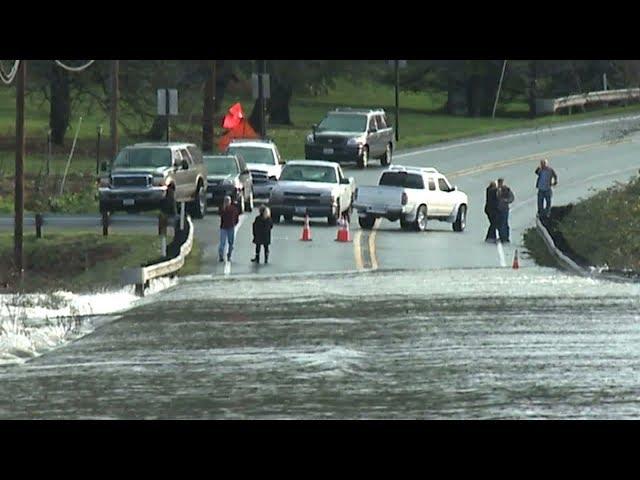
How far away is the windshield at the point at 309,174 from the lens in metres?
52.8

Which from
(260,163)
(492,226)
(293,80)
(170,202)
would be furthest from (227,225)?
(293,80)

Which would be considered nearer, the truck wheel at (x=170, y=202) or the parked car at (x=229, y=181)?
the truck wheel at (x=170, y=202)

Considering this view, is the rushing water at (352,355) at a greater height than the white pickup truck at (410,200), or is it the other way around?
the white pickup truck at (410,200)

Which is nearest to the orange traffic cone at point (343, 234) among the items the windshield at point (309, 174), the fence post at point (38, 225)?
the windshield at point (309, 174)

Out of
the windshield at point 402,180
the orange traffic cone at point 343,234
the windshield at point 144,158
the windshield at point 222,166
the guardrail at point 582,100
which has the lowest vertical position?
the orange traffic cone at point 343,234

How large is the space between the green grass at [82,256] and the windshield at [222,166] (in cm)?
593

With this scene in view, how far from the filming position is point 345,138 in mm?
67188

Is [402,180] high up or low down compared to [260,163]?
down

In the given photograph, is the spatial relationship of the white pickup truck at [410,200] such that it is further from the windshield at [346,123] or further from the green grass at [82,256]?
the windshield at [346,123]

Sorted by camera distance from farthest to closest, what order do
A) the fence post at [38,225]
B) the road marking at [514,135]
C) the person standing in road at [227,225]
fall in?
the road marking at [514,135] < the fence post at [38,225] < the person standing in road at [227,225]

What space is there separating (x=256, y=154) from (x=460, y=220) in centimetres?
846

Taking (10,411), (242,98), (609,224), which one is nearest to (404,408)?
(10,411)

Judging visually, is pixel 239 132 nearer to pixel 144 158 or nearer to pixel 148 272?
pixel 144 158

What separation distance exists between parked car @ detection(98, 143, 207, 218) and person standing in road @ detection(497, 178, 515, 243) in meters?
8.33
